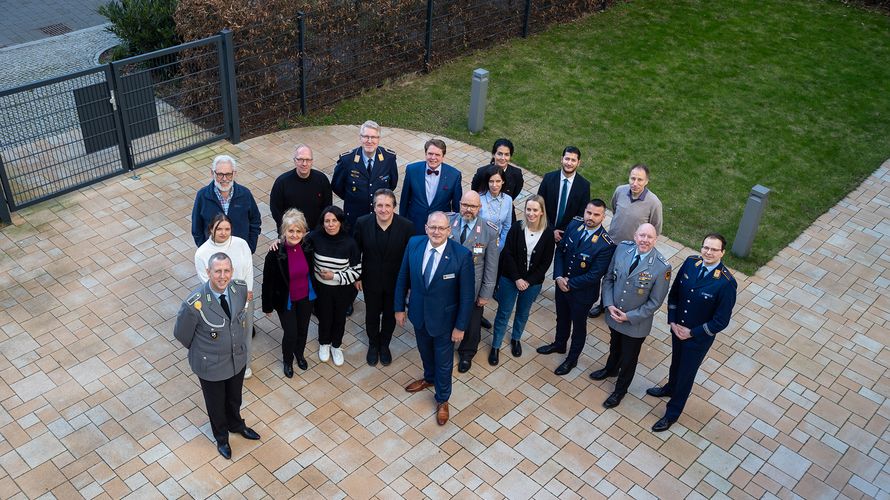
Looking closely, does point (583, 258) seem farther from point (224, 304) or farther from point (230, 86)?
point (230, 86)

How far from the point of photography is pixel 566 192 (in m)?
8.09

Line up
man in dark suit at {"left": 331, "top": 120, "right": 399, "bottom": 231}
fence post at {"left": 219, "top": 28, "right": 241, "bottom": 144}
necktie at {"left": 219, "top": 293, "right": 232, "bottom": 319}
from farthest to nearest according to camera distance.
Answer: fence post at {"left": 219, "top": 28, "right": 241, "bottom": 144} < man in dark suit at {"left": 331, "top": 120, "right": 399, "bottom": 231} < necktie at {"left": 219, "top": 293, "right": 232, "bottom": 319}

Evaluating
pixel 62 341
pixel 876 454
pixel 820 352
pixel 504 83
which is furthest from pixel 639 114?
pixel 62 341

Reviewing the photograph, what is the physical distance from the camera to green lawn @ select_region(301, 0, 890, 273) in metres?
11.1

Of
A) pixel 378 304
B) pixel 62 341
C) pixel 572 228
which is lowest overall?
pixel 62 341

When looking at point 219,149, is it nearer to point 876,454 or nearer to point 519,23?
point 519,23

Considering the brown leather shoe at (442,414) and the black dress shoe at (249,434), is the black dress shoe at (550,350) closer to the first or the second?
the brown leather shoe at (442,414)

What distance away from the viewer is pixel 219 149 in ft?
36.4

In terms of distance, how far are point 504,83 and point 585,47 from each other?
2.27m

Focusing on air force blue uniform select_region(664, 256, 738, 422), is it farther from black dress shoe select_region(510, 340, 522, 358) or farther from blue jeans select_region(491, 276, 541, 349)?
black dress shoe select_region(510, 340, 522, 358)

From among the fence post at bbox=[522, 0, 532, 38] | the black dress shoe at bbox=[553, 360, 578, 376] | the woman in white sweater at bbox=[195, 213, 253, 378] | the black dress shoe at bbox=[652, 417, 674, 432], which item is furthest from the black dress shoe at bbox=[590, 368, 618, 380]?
the fence post at bbox=[522, 0, 532, 38]

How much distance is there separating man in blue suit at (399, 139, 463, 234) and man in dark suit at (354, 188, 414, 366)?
27.0 inches

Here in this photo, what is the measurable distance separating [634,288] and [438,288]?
159 centimetres

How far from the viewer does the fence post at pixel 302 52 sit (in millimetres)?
11320
